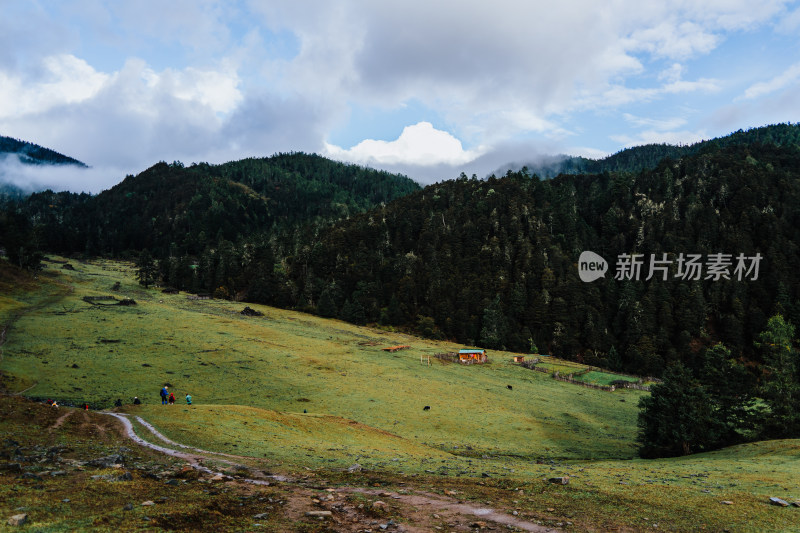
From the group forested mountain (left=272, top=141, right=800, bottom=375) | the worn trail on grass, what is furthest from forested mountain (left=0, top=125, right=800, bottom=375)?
the worn trail on grass

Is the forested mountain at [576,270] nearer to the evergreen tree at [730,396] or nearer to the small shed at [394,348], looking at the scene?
the small shed at [394,348]

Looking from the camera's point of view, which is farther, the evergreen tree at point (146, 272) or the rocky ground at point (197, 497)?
the evergreen tree at point (146, 272)

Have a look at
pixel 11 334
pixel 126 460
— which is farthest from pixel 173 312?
pixel 126 460

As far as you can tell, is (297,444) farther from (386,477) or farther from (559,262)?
(559,262)

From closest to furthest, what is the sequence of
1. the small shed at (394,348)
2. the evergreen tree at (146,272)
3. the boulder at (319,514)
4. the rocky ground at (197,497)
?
the rocky ground at (197,497), the boulder at (319,514), the small shed at (394,348), the evergreen tree at (146,272)

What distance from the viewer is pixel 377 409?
171ft

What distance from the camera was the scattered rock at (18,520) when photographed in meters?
10.1

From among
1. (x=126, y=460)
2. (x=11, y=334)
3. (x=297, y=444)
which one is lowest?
(x=11, y=334)

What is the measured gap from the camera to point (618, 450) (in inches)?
1769

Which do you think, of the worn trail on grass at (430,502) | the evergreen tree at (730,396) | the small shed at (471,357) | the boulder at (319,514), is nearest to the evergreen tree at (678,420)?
the evergreen tree at (730,396)

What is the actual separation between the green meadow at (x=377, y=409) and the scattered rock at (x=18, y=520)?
11.1 meters

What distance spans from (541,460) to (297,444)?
21.4m

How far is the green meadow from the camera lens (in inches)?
736

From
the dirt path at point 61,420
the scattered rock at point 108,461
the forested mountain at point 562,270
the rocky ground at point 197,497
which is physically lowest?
the dirt path at point 61,420
